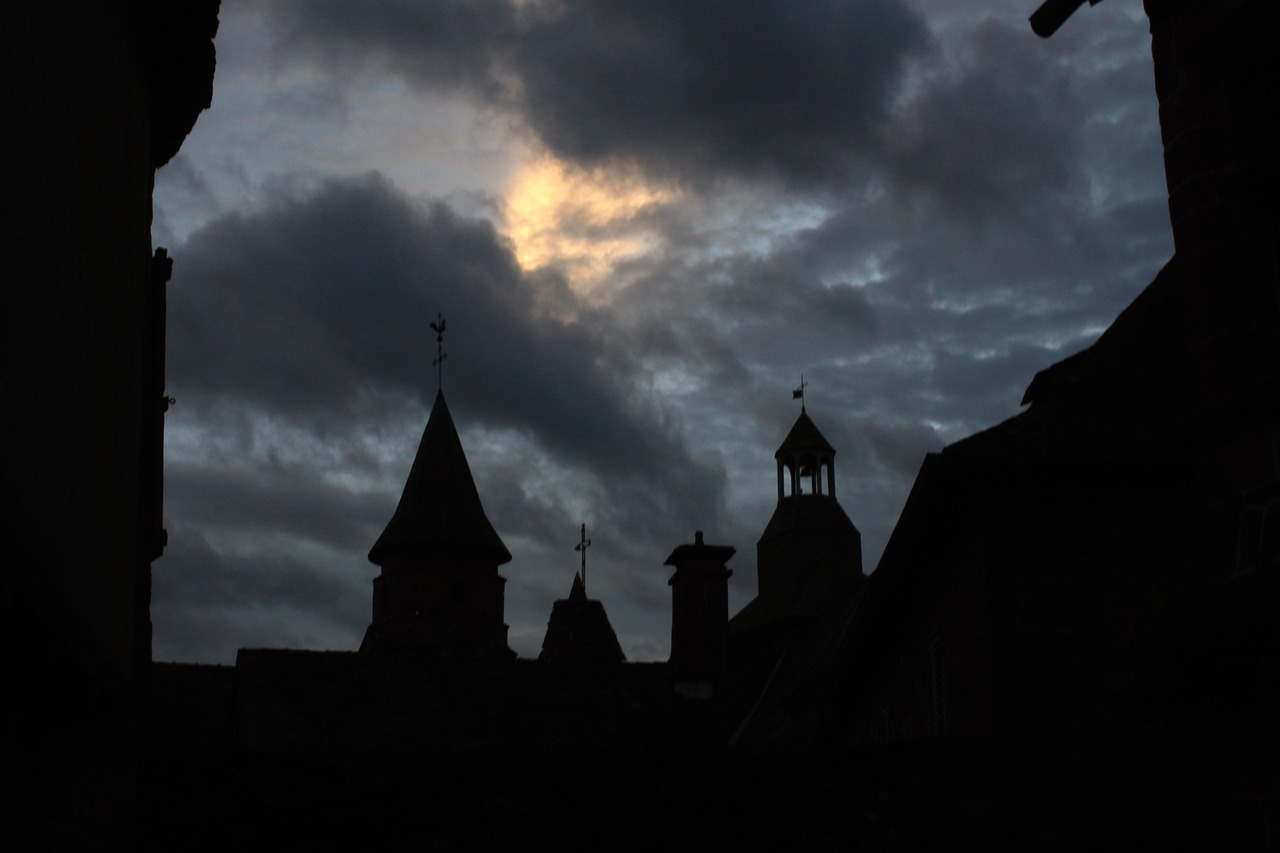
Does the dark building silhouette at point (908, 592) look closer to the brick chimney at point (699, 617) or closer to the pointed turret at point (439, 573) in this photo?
the brick chimney at point (699, 617)

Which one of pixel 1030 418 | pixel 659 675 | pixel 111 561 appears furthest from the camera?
pixel 659 675

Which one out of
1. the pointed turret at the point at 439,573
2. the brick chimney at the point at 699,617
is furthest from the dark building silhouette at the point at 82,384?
the pointed turret at the point at 439,573

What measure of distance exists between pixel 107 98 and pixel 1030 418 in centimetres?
686

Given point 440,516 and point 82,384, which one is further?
point 440,516

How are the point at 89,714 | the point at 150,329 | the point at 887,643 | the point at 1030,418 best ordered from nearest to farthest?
the point at 89,714 → the point at 150,329 → the point at 1030,418 → the point at 887,643

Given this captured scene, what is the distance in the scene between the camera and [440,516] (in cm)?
4806

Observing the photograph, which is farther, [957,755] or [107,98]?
[957,755]

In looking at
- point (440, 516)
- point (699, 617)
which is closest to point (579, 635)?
point (699, 617)

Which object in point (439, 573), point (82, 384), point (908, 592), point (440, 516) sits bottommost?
point (908, 592)

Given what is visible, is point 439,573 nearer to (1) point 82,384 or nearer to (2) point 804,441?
(2) point 804,441

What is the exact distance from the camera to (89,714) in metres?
7.86

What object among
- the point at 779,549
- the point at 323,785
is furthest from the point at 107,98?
the point at 779,549

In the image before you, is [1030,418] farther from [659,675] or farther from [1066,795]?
[659,675]

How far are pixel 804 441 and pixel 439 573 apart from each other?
14.2 m
